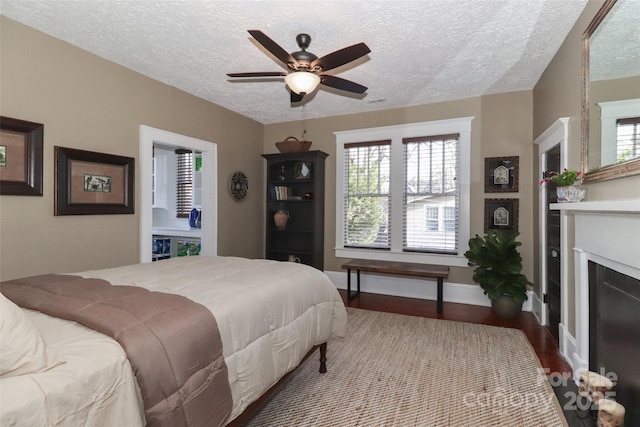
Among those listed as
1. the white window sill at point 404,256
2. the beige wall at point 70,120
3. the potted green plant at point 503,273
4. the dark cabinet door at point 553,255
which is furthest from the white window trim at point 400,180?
the beige wall at point 70,120

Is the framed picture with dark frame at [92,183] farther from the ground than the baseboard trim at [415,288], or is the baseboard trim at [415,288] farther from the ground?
the framed picture with dark frame at [92,183]

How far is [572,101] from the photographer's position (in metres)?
2.53

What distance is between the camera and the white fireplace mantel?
155 centimetres

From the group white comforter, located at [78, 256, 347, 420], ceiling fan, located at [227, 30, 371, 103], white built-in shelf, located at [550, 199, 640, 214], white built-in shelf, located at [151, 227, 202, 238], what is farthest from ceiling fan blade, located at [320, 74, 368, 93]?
white built-in shelf, located at [151, 227, 202, 238]

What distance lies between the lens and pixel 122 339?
42.8 inches

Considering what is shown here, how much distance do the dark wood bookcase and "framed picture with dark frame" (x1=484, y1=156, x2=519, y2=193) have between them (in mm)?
2342

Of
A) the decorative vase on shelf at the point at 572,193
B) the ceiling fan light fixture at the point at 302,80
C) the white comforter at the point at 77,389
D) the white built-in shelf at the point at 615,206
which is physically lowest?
the white comforter at the point at 77,389

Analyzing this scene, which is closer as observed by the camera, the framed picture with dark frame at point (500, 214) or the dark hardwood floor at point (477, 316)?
the dark hardwood floor at point (477, 316)

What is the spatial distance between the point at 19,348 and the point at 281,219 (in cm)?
422

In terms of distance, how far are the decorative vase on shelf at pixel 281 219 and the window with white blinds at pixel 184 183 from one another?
183cm

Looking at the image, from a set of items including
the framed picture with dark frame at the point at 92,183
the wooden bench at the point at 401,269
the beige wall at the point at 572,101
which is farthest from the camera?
the wooden bench at the point at 401,269

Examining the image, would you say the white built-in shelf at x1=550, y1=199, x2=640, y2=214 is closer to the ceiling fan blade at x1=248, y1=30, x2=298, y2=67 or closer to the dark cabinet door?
the dark cabinet door

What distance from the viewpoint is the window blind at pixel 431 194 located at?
4.32m

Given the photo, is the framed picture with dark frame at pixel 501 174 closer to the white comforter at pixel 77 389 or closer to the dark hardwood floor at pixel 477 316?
the dark hardwood floor at pixel 477 316
